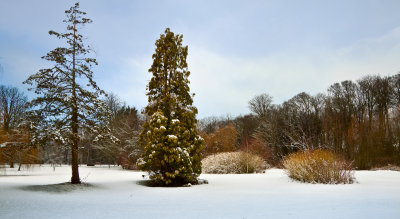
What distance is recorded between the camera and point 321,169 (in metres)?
9.45

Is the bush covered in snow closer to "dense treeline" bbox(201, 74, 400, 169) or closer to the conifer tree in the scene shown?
"dense treeline" bbox(201, 74, 400, 169)

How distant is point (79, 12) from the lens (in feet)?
33.7

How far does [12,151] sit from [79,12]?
266 inches

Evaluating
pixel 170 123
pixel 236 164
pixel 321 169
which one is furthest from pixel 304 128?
pixel 170 123

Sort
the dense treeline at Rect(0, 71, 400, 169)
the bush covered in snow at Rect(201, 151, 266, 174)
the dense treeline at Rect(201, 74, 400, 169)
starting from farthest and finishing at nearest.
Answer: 1. the dense treeline at Rect(201, 74, 400, 169)
2. the bush covered in snow at Rect(201, 151, 266, 174)
3. the dense treeline at Rect(0, 71, 400, 169)

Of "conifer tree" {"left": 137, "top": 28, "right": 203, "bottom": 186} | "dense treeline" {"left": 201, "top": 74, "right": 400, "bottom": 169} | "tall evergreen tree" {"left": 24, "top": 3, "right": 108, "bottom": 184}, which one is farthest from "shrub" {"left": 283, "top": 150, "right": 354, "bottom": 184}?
"tall evergreen tree" {"left": 24, "top": 3, "right": 108, "bottom": 184}

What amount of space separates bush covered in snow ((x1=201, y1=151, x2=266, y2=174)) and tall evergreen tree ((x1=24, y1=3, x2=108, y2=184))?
849 centimetres

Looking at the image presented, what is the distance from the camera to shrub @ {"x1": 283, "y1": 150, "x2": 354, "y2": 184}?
9297 mm

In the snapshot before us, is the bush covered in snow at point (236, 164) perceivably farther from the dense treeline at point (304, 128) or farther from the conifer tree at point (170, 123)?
the conifer tree at point (170, 123)

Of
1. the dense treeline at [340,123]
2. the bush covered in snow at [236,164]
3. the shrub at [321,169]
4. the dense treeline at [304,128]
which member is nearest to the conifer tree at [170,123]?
the dense treeline at [304,128]

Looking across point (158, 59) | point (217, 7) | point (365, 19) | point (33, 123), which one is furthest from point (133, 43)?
point (365, 19)

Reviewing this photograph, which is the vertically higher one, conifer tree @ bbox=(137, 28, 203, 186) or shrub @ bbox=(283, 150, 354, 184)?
conifer tree @ bbox=(137, 28, 203, 186)

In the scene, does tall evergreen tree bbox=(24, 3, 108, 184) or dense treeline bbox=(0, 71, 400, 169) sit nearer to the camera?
tall evergreen tree bbox=(24, 3, 108, 184)

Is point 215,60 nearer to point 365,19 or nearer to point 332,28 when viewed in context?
point 332,28
